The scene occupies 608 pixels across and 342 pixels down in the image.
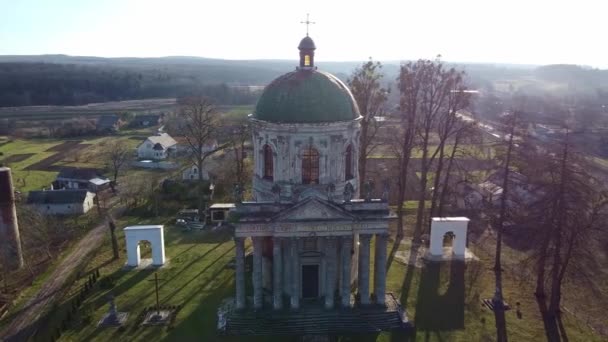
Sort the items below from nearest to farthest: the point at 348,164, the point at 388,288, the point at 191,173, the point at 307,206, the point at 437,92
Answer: the point at 307,206, the point at 348,164, the point at 388,288, the point at 437,92, the point at 191,173

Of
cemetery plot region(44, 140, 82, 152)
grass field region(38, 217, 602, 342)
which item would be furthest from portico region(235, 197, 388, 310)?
A: cemetery plot region(44, 140, 82, 152)

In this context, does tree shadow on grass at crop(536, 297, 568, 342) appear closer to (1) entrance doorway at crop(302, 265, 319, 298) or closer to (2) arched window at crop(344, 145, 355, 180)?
(1) entrance doorway at crop(302, 265, 319, 298)

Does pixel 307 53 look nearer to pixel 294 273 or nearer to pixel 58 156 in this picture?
pixel 294 273

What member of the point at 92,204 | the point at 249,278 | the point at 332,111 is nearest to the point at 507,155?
the point at 332,111

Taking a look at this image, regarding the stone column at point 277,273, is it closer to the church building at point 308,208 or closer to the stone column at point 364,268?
the church building at point 308,208

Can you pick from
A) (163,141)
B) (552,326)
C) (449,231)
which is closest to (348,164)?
(449,231)
